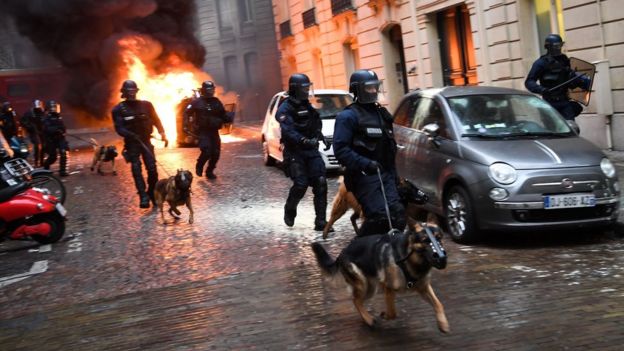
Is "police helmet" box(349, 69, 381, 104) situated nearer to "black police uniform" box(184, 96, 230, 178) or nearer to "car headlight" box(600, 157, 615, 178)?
"car headlight" box(600, 157, 615, 178)

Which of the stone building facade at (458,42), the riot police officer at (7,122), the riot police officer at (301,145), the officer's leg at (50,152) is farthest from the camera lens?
the riot police officer at (7,122)

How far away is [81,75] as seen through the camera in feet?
94.8

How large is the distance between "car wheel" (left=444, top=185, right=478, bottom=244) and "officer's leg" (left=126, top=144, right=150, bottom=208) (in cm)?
500

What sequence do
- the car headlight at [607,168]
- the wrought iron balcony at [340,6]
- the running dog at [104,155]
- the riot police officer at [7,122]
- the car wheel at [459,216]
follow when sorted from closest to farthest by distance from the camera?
1. the car headlight at [607,168]
2. the car wheel at [459,216]
3. the running dog at [104,155]
4. the riot police officer at [7,122]
5. the wrought iron balcony at [340,6]

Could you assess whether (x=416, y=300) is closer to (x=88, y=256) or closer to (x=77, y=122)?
(x=88, y=256)

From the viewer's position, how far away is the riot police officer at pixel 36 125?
17438 mm

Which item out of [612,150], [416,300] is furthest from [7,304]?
[612,150]

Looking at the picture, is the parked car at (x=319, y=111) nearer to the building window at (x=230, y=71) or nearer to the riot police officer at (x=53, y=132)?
the riot police officer at (x=53, y=132)

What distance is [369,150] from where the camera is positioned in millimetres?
5395

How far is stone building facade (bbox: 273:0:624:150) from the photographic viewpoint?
1196 cm

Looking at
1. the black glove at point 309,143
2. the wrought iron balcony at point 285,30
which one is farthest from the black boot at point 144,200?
the wrought iron balcony at point 285,30

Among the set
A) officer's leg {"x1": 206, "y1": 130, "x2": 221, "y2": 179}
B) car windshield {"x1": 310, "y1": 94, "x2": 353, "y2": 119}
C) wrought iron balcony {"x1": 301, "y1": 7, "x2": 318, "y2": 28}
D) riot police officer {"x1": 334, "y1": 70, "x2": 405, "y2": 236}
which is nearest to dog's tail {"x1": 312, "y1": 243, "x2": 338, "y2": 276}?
riot police officer {"x1": 334, "y1": 70, "x2": 405, "y2": 236}

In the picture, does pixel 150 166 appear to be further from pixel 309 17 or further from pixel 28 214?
pixel 309 17

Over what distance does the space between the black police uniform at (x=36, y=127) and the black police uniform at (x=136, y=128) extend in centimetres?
734
